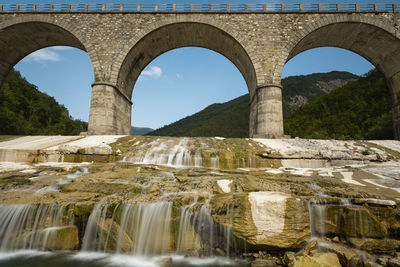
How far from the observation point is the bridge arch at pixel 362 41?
12898 millimetres

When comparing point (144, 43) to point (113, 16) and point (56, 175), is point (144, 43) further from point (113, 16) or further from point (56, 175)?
point (56, 175)

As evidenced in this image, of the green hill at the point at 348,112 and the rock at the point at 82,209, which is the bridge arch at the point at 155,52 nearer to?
the rock at the point at 82,209

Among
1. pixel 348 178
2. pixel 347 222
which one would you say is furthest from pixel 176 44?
pixel 347 222

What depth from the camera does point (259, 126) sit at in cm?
1319

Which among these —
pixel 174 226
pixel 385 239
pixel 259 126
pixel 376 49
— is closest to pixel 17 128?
pixel 259 126

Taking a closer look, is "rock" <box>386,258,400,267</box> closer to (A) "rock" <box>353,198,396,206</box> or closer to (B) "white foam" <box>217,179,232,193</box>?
(A) "rock" <box>353,198,396,206</box>

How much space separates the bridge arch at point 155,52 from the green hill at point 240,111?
49385 mm

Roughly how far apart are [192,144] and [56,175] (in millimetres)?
5454

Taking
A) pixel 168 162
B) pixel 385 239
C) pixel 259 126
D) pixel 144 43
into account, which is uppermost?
pixel 144 43

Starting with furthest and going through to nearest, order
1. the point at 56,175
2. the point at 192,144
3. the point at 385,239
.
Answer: the point at 192,144 → the point at 56,175 → the point at 385,239

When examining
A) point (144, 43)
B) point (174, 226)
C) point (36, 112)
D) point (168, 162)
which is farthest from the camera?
point (36, 112)

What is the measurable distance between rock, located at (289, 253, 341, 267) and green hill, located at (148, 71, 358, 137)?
60.5 m

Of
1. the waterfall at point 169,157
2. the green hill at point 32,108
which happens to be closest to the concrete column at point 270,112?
the waterfall at point 169,157

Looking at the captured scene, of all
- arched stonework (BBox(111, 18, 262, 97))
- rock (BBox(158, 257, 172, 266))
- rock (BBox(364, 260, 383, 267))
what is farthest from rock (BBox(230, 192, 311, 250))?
arched stonework (BBox(111, 18, 262, 97))
